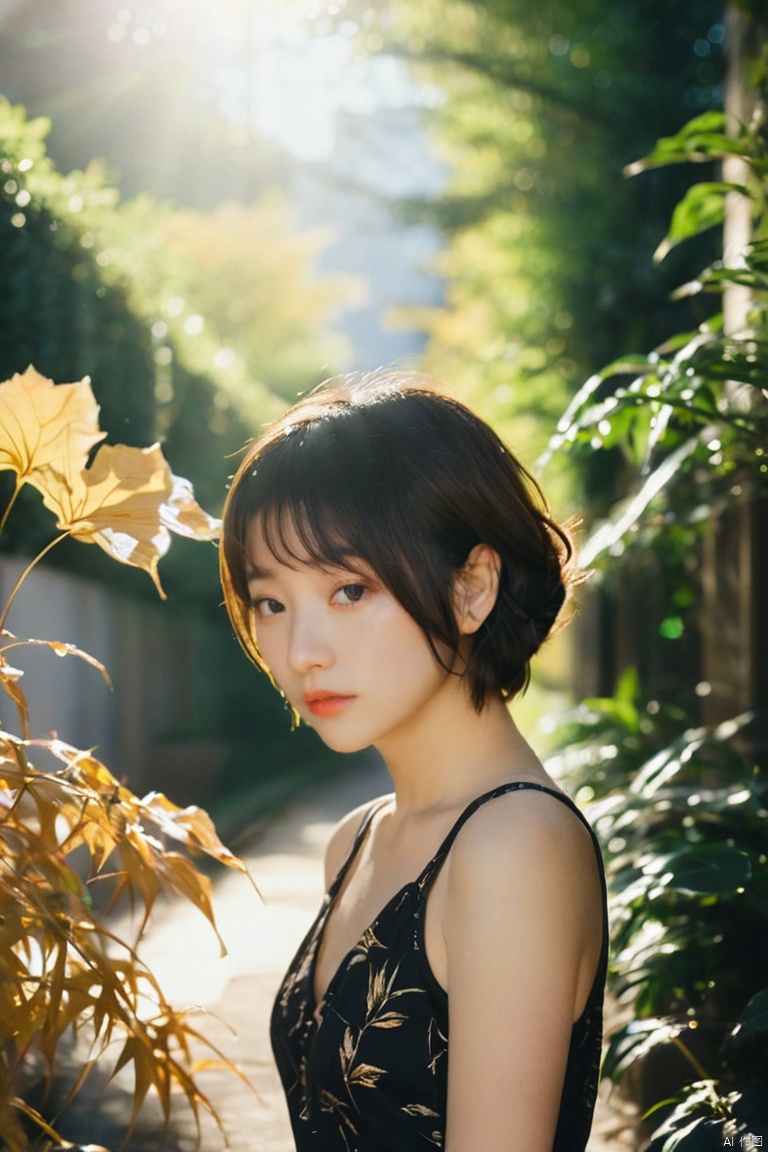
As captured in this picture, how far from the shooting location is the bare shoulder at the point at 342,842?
2.06 meters

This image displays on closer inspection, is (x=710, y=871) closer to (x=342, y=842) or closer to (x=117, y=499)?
(x=342, y=842)

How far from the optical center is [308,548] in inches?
62.1

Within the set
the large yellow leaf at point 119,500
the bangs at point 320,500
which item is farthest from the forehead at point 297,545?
the large yellow leaf at point 119,500

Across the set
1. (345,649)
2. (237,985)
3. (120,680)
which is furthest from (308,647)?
(120,680)

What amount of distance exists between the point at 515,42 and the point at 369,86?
188cm

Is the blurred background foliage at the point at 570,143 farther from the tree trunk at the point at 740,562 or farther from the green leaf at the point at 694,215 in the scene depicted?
the green leaf at the point at 694,215

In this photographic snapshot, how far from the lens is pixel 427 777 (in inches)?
69.0

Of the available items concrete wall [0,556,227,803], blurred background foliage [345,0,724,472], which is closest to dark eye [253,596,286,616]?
concrete wall [0,556,227,803]

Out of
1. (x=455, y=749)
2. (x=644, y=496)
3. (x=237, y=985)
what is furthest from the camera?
(x=237, y=985)

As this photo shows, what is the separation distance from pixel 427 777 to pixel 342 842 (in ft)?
1.31

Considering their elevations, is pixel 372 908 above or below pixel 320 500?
below

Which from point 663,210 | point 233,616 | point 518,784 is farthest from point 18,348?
point 663,210

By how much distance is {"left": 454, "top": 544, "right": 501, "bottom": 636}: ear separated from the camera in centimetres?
168

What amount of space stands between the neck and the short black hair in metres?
0.03
